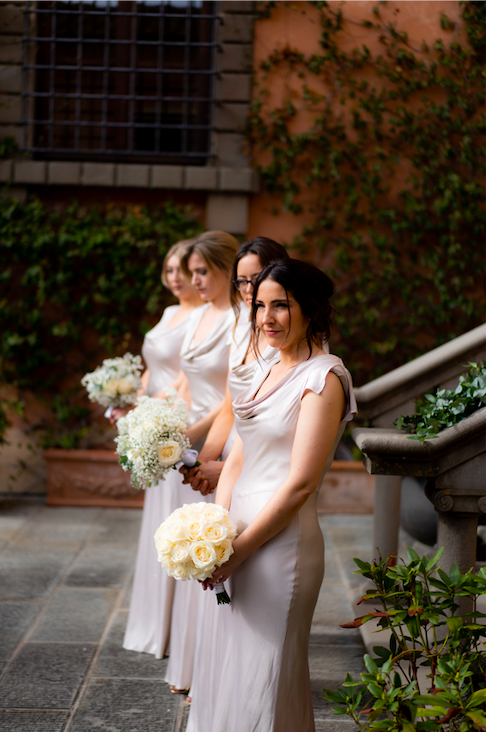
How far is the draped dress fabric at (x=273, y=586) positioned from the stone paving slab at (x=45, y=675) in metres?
1.21

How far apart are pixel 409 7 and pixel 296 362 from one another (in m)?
5.76

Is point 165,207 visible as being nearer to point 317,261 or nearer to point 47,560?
point 317,261

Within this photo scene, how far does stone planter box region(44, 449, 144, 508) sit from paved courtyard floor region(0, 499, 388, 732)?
1.18 feet

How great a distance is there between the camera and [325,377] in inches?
77.7

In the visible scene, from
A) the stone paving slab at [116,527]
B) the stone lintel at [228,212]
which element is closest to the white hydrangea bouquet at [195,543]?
the stone paving slab at [116,527]

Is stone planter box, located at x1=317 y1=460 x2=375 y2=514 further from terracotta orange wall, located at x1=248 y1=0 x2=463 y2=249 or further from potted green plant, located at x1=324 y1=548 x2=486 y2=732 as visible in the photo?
potted green plant, located at x1=324 y1=548 x2=486 y2=732

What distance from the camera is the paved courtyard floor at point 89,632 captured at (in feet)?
9.53

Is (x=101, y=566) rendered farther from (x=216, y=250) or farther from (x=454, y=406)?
(x=454, y=406)

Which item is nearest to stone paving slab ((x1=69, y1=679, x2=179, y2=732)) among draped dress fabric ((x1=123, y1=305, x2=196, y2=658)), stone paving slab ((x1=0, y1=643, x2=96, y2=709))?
stone paving slab ((x1=0, y1=643, x2=96, y2=709))

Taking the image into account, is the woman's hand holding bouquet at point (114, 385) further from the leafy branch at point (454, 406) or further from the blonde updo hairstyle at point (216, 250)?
the leafy branch at point (454, 406)

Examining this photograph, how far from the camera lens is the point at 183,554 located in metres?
1.92

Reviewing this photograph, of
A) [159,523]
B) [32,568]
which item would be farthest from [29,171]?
[159,523]

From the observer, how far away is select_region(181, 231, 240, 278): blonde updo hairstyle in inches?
126

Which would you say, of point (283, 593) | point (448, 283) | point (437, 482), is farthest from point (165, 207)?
point (283, 593)
